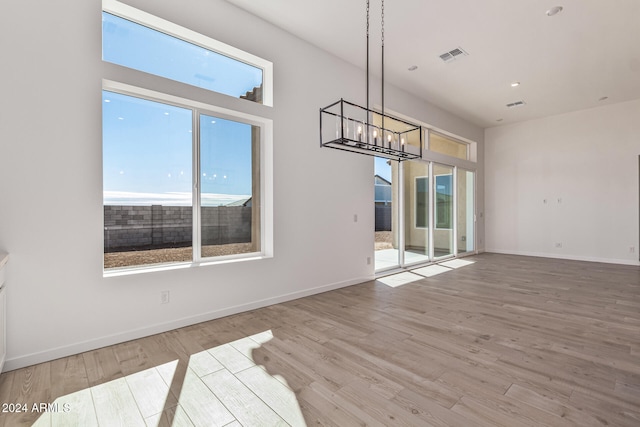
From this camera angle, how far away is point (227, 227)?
378 cm

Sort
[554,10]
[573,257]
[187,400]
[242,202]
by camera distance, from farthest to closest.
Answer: [573,257] < [242,202] < [554,10] < [187,400]

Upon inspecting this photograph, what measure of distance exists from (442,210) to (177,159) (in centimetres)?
607

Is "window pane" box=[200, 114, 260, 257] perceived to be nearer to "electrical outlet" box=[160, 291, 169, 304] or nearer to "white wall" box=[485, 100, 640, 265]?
"electrical outlet" box=[160, 291, 169, 304]

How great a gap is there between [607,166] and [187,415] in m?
9.12

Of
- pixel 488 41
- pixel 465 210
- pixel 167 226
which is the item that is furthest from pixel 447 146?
pixel 167 226

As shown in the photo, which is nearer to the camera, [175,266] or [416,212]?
[175,266]

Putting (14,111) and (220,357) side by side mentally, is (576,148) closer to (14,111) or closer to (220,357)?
(220,357)

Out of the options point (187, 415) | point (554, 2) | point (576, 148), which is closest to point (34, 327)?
point (187, 415)

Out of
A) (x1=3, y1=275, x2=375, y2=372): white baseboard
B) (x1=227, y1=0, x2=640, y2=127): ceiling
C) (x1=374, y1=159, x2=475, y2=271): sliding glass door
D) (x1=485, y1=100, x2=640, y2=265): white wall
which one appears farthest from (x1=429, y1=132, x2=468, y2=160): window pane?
(x1=3, y1=275, x2=375, y2=372): white baseboard

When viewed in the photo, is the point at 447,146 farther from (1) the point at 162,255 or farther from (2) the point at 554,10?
(1) the point at 162,255

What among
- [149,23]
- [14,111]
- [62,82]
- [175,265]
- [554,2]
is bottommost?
[175,265]

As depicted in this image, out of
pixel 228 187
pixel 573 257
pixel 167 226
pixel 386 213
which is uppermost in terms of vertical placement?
pixel 228 187

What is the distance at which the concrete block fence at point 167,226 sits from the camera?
Result: 3.01 metres

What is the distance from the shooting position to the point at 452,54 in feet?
15.2
